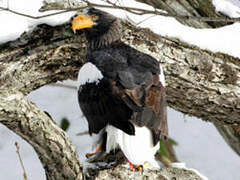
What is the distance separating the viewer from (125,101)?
3.31m

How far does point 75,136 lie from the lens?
7473 millimetres

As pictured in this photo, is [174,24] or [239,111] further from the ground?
[174,24]

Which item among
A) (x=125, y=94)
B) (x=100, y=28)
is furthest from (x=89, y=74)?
(x=100, y=28)

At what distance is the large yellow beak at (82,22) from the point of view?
3.85 m

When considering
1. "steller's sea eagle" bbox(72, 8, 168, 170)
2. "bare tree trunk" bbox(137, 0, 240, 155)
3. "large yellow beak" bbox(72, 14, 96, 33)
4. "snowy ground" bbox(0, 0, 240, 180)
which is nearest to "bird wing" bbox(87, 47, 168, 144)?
"steller's sea eagle" bbox(72, 8, 168, 170)

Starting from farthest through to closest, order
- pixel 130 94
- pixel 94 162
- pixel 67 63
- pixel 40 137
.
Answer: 1. pixel 67 63
2. pixel 94 162
3. pixel 130 94
4. pixel 40 137

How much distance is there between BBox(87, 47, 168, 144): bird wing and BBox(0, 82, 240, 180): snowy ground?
11.1 ft

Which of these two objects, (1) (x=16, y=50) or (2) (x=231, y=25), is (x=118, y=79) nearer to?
(1) (x=16, y=50)

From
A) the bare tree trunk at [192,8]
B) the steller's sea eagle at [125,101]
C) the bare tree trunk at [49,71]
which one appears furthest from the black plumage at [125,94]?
the bare tree trunk at [192,8]

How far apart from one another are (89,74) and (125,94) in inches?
15.5

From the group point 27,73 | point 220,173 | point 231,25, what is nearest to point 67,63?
point 27,73

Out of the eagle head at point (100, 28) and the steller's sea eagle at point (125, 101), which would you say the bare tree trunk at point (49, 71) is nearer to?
the eagle head at point (100, 28)

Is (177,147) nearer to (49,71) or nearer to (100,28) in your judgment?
(100,28)

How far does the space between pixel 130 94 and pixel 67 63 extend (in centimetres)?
95
